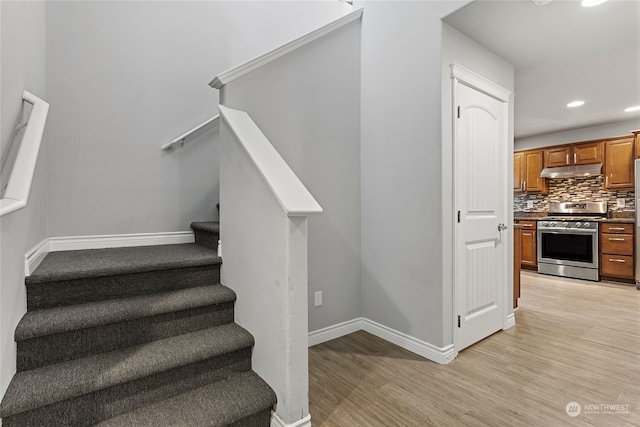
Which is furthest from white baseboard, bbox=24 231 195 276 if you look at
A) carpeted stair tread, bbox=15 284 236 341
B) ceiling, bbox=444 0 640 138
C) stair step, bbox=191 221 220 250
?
ceiling, bbox=444 0 640 138

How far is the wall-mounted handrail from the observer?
9.02 feet

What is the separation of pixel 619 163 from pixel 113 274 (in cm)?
662

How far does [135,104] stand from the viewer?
2.65 m

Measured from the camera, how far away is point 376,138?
2738mm

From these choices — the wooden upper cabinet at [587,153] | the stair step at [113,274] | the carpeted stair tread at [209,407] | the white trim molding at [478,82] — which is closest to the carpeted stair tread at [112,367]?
the carpeted stair tread at [209,407]

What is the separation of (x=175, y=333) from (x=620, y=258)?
19.4 feet

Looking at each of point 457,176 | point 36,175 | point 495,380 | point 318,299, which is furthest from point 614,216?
point 36,175

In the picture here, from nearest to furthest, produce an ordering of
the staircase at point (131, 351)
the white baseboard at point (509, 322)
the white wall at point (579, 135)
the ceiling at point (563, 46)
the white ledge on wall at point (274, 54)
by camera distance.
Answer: the staircase at point (131, 351) < the white ledge on wall at point (274, 54) < the ceiling at point (563, 46) < the white baseboard at point (509, 322) < the white wall at point (579, 135)

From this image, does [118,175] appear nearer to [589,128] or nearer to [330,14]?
[330,14]

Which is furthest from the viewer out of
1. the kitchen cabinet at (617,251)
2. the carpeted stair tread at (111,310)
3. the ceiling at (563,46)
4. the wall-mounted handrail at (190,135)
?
the kitchen cabinet at (617,251)

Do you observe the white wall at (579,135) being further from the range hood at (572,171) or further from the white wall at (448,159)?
the white wall at (448,159)

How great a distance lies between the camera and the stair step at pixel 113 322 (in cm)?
143

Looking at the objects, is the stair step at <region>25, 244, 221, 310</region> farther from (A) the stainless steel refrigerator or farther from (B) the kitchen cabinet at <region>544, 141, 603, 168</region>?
(B) the kitchen cabinet at <region>544, 141, 603, 168</region>

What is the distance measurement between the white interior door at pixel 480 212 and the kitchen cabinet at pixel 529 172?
375 cm
